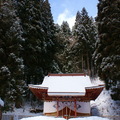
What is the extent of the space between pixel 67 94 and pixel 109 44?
7.24 m

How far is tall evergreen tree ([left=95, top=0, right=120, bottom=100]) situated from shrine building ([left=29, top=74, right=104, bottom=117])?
1.98 meters

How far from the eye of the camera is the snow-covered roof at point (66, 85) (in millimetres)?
12906

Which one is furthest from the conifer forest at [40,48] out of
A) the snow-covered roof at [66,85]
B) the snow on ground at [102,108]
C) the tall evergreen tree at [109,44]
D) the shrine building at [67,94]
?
the shrine building at [67,94]

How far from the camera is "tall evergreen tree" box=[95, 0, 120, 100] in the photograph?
15.5 m

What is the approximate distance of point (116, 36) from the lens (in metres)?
16.4

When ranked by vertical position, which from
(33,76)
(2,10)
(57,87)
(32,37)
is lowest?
(57,87)

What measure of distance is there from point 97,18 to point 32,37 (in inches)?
299

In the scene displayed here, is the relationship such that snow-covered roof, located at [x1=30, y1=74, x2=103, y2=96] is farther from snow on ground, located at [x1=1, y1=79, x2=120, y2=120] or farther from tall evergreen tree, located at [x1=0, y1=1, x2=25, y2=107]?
snow on ground, located at [x1=1, y1=79, x2=120, y2=120]

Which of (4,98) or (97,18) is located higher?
(97,18)

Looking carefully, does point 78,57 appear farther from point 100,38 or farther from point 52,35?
point 100,38

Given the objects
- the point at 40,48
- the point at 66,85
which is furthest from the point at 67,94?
the point at 40,48

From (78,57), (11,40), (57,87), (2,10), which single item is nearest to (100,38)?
(57,87)

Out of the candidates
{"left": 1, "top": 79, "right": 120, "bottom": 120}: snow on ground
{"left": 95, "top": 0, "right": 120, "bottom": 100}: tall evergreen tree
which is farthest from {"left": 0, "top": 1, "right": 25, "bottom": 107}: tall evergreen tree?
{"left": 95, "top": 0, "right": 120, "bottom": 100}: tall evergreen tree

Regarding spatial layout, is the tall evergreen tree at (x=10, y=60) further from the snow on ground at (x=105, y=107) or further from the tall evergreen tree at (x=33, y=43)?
the snow on ground at (x=105, y=107)
